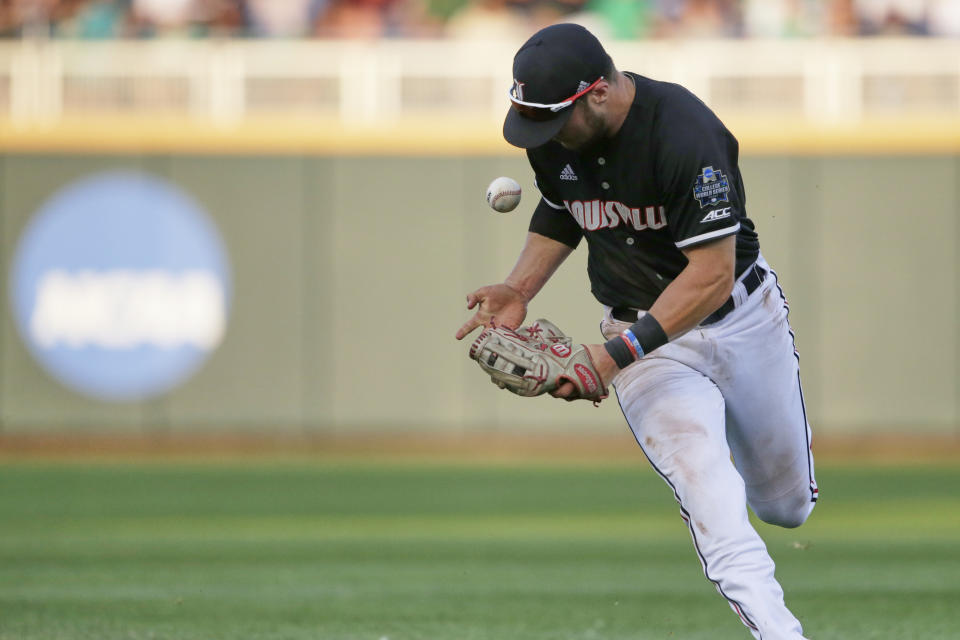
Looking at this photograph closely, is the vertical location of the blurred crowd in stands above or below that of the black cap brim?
above

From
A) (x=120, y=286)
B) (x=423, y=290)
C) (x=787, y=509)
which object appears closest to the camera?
(x=787, y=509)

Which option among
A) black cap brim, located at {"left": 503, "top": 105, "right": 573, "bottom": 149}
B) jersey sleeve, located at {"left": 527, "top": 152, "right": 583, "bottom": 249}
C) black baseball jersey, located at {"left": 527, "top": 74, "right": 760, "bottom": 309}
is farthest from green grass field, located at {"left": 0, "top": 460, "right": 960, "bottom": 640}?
black cap brim, located at {"left": 503, "top": 105, "right": 573, "bottom": 149}

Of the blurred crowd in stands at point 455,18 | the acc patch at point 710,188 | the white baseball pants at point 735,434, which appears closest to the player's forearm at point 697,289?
the acc patch at point 710,188

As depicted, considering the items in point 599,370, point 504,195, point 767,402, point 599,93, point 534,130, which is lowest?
point 767,402

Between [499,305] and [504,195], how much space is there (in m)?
0.48

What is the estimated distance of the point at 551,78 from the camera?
4492 millimetres

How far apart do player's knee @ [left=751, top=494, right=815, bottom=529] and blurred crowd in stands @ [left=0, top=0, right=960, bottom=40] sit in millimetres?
12590

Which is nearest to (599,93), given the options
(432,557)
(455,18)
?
(432,557)

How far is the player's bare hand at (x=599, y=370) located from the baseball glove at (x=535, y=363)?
0.01 meters

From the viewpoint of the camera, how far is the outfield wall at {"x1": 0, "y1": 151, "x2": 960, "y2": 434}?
17344 millimetres

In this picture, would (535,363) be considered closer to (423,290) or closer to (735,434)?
(735,434)

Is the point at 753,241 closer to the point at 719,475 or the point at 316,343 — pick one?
the point at 719,475

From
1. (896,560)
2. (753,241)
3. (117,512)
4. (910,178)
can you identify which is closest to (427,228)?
(910,178)

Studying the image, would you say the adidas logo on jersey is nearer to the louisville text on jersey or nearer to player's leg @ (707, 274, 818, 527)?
the louisville text on jersey
